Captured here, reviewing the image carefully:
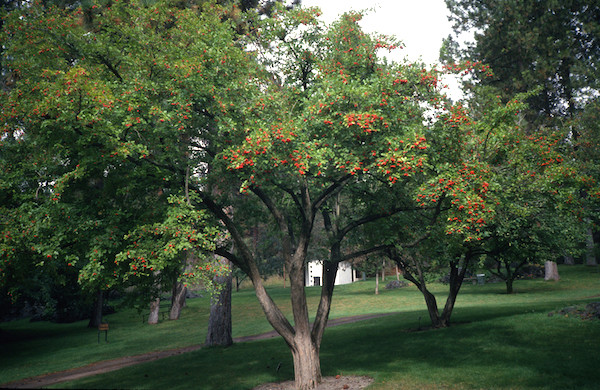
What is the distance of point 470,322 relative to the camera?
23297 mm

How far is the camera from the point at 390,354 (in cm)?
1880

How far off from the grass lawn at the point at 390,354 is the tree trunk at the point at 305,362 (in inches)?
74.5

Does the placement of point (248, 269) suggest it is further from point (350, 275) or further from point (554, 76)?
point (350, 275)

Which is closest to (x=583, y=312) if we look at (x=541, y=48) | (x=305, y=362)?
(x=305, y=362)

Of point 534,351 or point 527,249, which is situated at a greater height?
point 527,249

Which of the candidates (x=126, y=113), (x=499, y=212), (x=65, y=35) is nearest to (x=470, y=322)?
(x=499, y=212)

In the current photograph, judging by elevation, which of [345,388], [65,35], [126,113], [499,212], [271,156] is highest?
[65,35]

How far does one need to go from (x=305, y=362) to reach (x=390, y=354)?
5199 mm

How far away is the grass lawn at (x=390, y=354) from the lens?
1433 centimetres

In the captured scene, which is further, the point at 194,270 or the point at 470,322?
the point at 470,322

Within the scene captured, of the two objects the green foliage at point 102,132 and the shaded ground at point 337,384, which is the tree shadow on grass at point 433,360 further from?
the green foliage at point 102,132

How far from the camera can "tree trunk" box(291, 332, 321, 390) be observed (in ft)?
49.0

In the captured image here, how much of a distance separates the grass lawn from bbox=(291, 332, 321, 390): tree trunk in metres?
1.89

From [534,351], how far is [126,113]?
1507 centimetres
